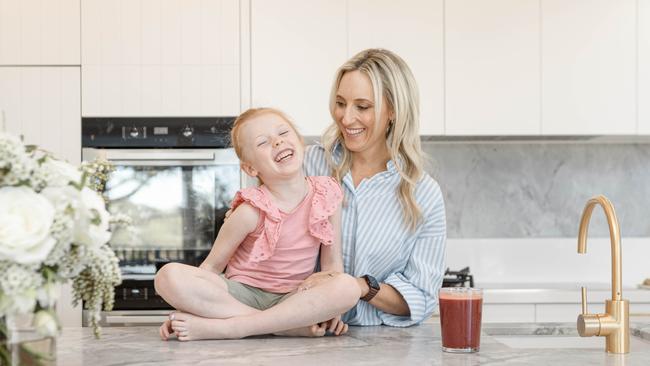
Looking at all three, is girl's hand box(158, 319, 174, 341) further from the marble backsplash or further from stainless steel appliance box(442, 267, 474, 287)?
the marble backsplash

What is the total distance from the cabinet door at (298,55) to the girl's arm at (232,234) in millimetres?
1506

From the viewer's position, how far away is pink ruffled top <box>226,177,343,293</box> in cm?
204

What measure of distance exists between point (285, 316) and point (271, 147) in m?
0.49

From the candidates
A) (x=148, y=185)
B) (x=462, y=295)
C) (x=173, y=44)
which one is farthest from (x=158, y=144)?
(x=462, y=295)

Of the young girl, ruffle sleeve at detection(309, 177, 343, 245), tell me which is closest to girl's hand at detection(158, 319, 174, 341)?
the young girl

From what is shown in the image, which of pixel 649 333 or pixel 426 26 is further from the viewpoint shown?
pixel 426 26

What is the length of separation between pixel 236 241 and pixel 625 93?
2.23 meters

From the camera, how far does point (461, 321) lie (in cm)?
161

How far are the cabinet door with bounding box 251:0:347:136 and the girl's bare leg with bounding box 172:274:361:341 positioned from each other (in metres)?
1.77

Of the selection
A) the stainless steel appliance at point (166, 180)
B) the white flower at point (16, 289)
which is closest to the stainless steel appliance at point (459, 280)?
the stainless steel appliance at point (166, 180)

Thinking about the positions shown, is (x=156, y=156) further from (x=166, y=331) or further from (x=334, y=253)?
(x=166, y=331)

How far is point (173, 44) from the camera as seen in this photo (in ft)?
11.5

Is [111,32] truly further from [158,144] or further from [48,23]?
[158,144]

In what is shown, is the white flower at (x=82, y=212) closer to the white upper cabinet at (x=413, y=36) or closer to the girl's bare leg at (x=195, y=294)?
the girl's bare leg at (x=195, y=294)
